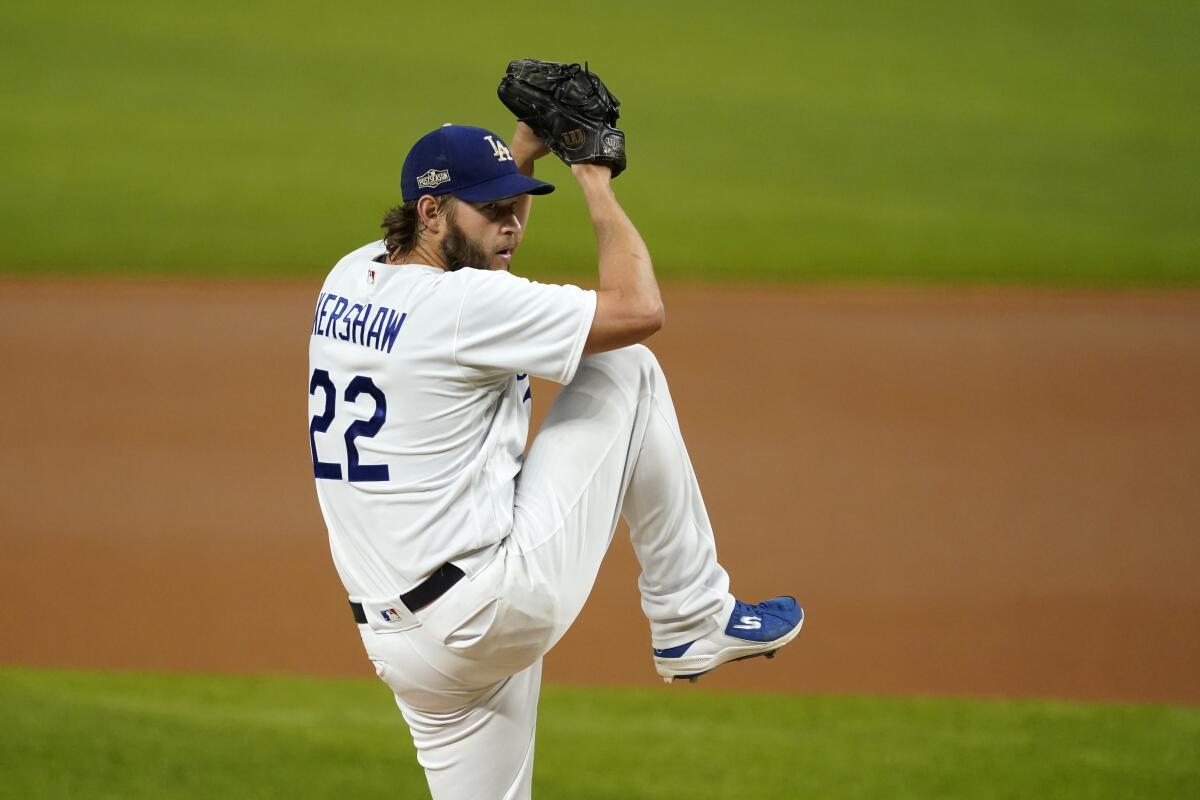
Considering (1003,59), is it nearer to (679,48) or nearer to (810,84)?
(810,84)

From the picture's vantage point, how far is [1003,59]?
43.3 ft

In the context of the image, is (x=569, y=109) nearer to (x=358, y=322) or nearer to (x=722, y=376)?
(x=358, y=322)

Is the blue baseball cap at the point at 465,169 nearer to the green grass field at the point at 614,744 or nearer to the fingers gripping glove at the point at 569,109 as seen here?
the fingers gripping glove at the point at 569,109

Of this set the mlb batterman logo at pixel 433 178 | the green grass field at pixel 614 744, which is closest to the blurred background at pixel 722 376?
the green grass field at pixel 614 744

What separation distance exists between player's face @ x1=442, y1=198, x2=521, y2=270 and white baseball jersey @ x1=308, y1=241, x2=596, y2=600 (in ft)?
0.26

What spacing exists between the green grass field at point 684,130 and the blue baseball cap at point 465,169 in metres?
6.66

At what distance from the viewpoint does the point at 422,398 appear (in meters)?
3.13

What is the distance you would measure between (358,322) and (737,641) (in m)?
1.22

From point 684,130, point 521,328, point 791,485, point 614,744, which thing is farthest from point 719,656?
point 684,130

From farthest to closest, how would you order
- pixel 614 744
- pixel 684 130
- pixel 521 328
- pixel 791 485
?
pixel 684 130
pixel 791 485
pixel 614 744
pixel 521 328

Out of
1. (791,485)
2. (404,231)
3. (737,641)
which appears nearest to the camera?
(404,231)

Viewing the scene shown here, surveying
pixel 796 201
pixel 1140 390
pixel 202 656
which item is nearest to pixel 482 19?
pixel 796 201

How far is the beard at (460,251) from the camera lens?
327 centimetres

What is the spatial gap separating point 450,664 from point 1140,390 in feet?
19.9
